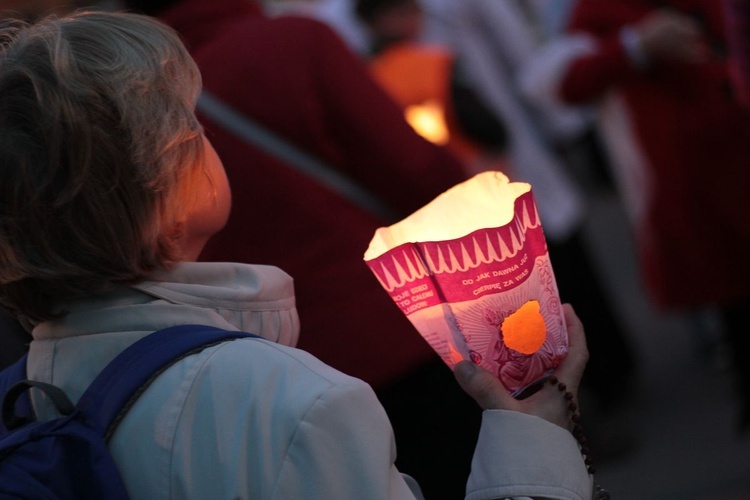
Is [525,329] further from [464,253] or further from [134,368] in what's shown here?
[134,368]

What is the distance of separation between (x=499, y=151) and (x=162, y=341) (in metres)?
3.02

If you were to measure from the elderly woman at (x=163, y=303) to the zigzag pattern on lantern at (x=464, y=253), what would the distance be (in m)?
0.14

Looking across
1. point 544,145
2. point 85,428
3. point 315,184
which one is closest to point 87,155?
point 85,428

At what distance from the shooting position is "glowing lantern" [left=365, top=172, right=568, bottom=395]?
136 cm

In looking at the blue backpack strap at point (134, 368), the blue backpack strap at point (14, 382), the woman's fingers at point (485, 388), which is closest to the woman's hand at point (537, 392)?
the woman's fingers at point (485, 388)

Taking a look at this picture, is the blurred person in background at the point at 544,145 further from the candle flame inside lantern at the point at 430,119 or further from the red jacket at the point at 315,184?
the red jacket at the point at 315,184

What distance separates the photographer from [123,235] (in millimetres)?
1333

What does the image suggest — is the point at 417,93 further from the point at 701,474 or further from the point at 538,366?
the point at 538,366

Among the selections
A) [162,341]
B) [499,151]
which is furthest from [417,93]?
[162,341]

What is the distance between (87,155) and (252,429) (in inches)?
14.7

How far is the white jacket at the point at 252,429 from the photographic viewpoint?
1221 millimetres

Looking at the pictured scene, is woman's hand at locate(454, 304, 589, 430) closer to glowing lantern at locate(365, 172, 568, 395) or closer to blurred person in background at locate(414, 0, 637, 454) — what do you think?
glowing lantern at locate(365, 172, 568, 395)

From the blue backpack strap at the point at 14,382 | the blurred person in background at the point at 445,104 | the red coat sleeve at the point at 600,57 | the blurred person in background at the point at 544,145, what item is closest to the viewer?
the blue backpack strap at the point at 14,382

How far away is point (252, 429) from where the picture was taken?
1229mm
